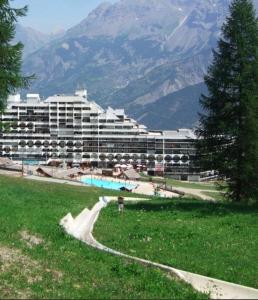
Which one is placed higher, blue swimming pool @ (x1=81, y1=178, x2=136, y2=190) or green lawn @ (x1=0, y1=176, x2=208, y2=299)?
green lawn @ (x1=0, y1=176, x2=208, y2=299)

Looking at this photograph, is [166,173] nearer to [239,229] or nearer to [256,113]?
[256,113]

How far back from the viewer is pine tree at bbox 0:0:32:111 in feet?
106

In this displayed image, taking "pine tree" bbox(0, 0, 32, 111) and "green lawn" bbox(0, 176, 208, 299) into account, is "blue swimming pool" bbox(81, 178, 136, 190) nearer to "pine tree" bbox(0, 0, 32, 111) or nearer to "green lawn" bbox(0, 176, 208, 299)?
"pine tree" bbox(0, 0, 32, 111)

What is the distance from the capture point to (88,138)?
581 feet

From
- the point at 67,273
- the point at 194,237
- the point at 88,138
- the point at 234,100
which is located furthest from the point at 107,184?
the point at 67,273

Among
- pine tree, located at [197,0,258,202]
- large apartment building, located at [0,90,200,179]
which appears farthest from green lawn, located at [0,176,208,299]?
large apartment building, located at [0,90,200,179]

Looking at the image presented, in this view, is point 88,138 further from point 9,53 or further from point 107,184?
point 9,53

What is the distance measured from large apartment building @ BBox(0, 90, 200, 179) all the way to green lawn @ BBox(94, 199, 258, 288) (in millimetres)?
144432

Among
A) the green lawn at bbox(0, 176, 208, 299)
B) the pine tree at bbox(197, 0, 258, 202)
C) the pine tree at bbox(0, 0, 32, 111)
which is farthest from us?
the pine tree at bbox(197, 0, 258, 202)

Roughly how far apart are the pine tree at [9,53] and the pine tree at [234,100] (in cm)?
1215

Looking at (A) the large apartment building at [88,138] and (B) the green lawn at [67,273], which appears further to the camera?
(A) the large apartment building at [88,138]

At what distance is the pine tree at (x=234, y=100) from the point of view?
35.7 metres

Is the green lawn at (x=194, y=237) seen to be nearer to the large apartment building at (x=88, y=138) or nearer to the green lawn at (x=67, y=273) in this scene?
the green lawn at (x=67, y=273)

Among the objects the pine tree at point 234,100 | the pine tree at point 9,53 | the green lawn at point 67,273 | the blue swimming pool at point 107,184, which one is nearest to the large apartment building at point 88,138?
the blue swimming pool at point 107,184
